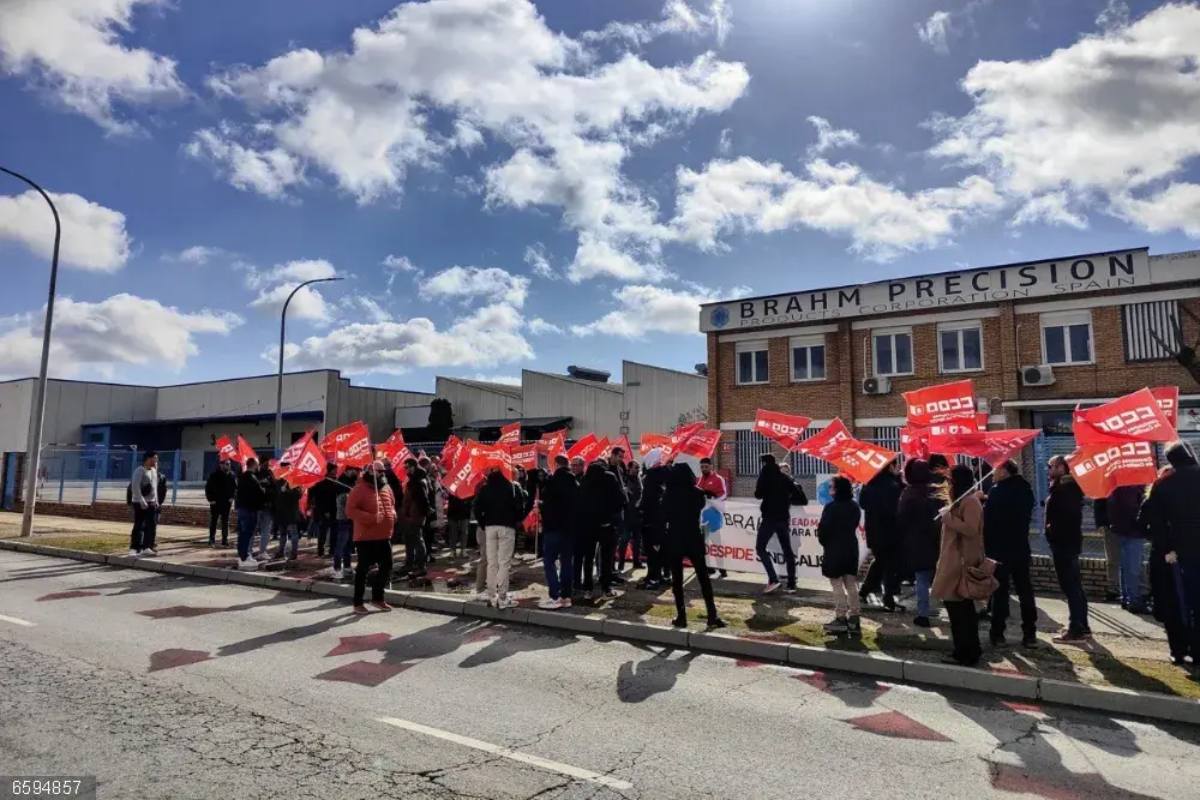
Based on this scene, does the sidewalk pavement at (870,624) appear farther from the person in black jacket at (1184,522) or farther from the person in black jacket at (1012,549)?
→ the person in black jacket at (1184,522)

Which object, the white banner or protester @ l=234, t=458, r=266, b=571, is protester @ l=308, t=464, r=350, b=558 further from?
the white banner

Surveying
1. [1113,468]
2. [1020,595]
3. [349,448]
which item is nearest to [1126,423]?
[1113,468]

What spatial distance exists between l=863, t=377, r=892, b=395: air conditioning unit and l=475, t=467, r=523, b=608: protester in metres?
18.2

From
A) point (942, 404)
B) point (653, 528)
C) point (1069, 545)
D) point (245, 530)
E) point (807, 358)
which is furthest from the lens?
point (807, 358)

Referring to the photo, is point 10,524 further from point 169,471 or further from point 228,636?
point 228,636

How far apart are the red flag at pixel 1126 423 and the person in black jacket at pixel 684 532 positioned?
4146 mm

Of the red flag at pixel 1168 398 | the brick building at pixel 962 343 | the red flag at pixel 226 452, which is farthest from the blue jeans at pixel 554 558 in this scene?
the brick building at pixel 962 343

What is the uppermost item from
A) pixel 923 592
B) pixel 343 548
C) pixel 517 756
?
pixel 343 548

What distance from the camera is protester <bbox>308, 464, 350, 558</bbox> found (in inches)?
486

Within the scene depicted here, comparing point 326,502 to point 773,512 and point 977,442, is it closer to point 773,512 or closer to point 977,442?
point 773,512

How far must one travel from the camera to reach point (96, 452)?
24.7m

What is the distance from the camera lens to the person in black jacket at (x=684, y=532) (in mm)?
7941

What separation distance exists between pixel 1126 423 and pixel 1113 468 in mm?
499

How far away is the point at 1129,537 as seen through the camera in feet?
28.1
